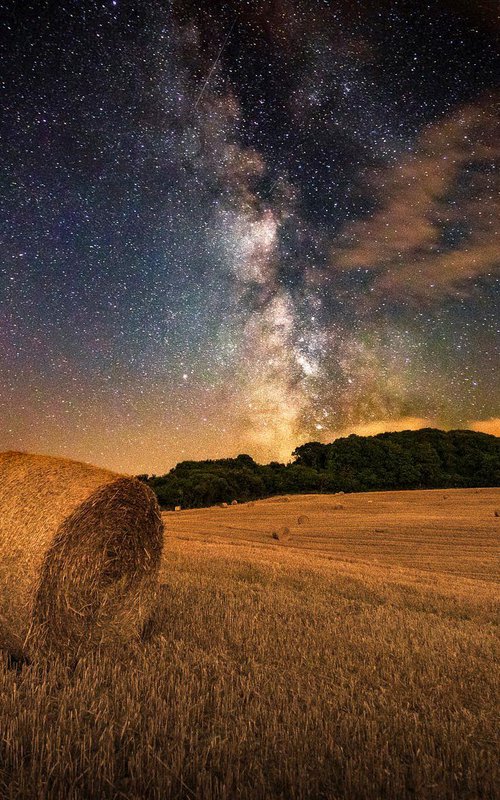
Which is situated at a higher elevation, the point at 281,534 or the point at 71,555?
the point at 71,555

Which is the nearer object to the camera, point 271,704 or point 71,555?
point 271,704

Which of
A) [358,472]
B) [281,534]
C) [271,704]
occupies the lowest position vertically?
[271,704]

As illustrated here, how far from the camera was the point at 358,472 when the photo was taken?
185ft

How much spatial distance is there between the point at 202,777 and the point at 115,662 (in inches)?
114

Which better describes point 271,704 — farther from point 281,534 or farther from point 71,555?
point 281,534

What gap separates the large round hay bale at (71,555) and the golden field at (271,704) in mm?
499

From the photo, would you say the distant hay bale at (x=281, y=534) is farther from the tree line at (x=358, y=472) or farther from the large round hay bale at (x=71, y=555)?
the tree line at (x=358, y=472)

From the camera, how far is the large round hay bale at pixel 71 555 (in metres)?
6.23

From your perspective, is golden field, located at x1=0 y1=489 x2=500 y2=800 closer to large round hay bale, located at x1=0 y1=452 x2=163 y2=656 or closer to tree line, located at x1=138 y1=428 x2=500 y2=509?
large round hay bale, located at x1=0 y1=452 x2=163 y2=656

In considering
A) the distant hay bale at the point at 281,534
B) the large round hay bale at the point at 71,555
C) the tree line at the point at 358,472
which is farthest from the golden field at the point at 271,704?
the tree line at the point at 358,472

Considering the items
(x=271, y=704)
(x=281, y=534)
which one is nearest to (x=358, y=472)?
(x=281, y=534)

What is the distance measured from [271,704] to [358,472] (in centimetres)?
5315

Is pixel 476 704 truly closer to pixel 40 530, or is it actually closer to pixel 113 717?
pixel 113 717

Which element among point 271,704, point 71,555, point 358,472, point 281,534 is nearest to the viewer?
point 271,704
